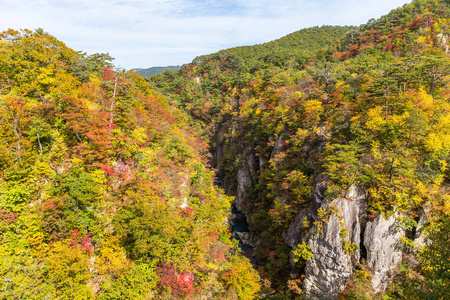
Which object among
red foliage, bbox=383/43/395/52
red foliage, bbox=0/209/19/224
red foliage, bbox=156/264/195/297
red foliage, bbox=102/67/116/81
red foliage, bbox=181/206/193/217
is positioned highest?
red foliage, bbox=383/43/395/52

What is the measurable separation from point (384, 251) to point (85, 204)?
→ 25.0 metres

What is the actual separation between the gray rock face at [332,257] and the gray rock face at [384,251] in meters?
1.47

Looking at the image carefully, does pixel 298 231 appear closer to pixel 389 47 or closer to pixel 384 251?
pixel 384 251

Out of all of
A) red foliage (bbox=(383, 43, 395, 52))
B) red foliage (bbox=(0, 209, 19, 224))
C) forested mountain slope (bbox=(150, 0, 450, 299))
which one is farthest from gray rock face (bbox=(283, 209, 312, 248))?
red foliage (bbox=(383, 43, 395, 52))

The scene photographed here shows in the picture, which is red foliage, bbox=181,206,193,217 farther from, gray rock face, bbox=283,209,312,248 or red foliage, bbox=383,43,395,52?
red foliage, bbox=383,43,395,52

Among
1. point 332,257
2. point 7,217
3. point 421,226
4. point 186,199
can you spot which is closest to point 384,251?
point 421,226

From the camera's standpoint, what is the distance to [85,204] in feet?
47.2

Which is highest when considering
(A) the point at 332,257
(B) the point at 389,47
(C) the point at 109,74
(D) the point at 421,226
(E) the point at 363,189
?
(B) the point at 389,47

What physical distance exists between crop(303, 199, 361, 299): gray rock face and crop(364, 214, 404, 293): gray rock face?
1.47 metres

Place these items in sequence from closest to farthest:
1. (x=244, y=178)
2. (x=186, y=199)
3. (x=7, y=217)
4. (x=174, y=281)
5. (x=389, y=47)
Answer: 1. (x=7, y=217)
2. (x=174, y=281)
3. (x=186, y=199)
4. (x=244, y=178)
5. (x=389, y=47)

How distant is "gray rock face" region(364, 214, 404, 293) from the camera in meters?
16.2

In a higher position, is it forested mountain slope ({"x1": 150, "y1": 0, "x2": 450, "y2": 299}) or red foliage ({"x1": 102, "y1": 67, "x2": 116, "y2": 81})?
red foliage ({"x1": 102, "y1": 67, "x2": 116, "y2": 81})

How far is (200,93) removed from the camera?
88562 millimetres

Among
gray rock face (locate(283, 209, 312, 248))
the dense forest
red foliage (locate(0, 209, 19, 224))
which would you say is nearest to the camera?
red foliage (locate(0, 209, 19, 224))
